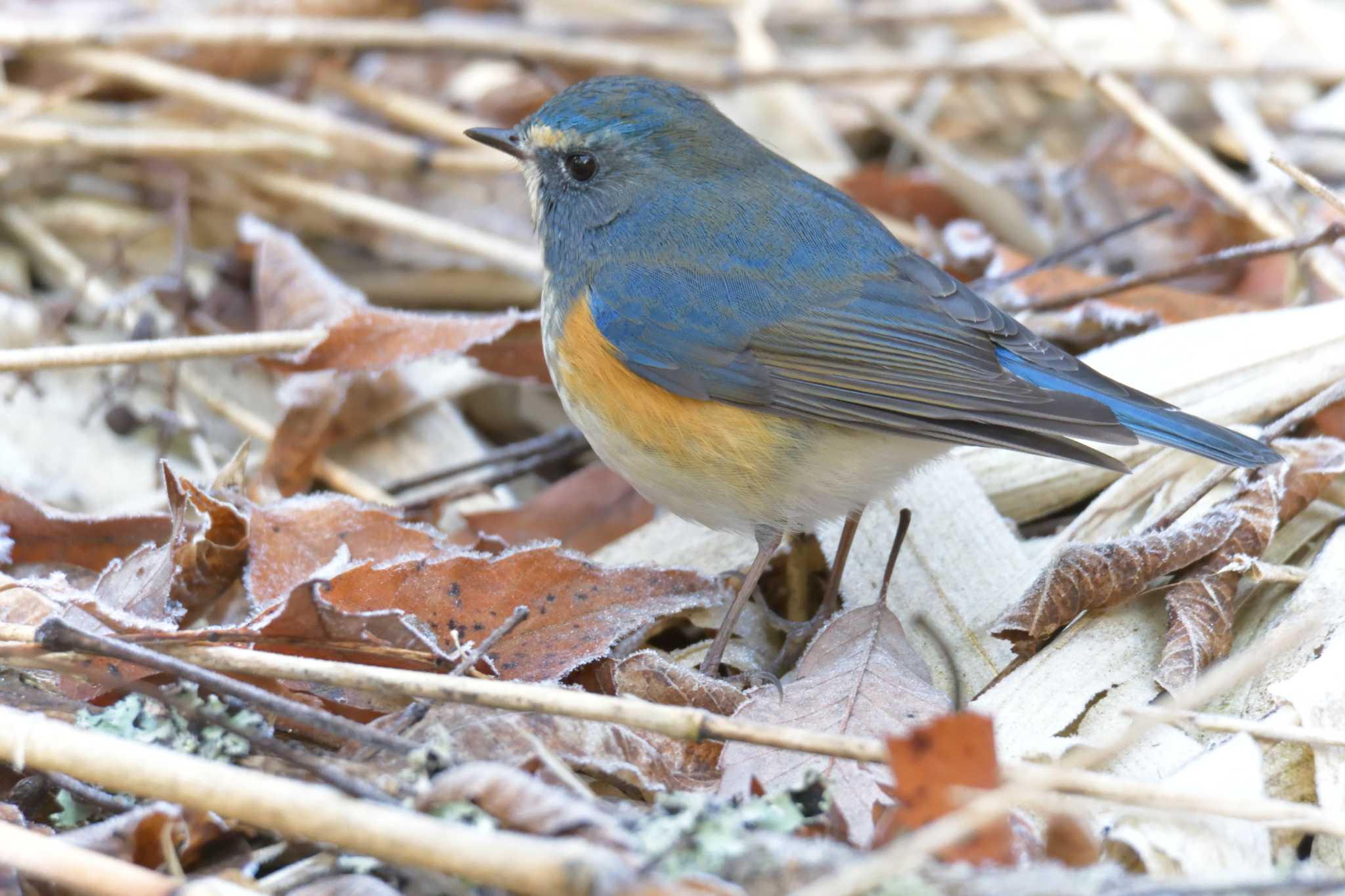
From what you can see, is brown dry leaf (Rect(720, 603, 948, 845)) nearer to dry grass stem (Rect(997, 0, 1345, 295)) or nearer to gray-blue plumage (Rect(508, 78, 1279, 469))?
gray-blue plumage (Rect(508, 78, 1279, 469))

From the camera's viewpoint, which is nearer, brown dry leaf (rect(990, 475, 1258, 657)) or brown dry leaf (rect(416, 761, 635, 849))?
brown dry leaf (rect(416, 761, 635, 849))

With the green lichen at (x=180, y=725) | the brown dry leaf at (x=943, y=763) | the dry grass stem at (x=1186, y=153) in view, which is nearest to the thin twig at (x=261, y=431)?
the green lichen at (x=180, y=725)

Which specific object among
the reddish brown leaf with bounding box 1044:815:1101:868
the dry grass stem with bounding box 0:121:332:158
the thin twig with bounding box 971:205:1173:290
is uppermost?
the thin twig with bounding box 971:205:1173:290

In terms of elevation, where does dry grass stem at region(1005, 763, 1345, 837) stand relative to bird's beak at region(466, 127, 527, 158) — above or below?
below

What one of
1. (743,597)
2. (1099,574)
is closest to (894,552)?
(743,597)

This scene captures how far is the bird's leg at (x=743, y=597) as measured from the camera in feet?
8.59

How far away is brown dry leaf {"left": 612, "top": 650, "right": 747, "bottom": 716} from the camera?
2.37 metres

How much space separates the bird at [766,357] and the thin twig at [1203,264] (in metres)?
0.54

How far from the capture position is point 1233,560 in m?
2.46

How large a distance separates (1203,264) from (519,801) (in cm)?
217

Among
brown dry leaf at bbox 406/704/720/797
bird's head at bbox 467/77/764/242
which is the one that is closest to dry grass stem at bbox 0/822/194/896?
brown dry leaf at bbox 406/704/720/797

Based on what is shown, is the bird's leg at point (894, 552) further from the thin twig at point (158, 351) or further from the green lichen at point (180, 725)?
the thin twig at point (158, 351)

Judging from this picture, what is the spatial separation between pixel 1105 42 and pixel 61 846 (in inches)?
163

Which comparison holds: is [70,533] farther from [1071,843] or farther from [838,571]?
[1071,843]
